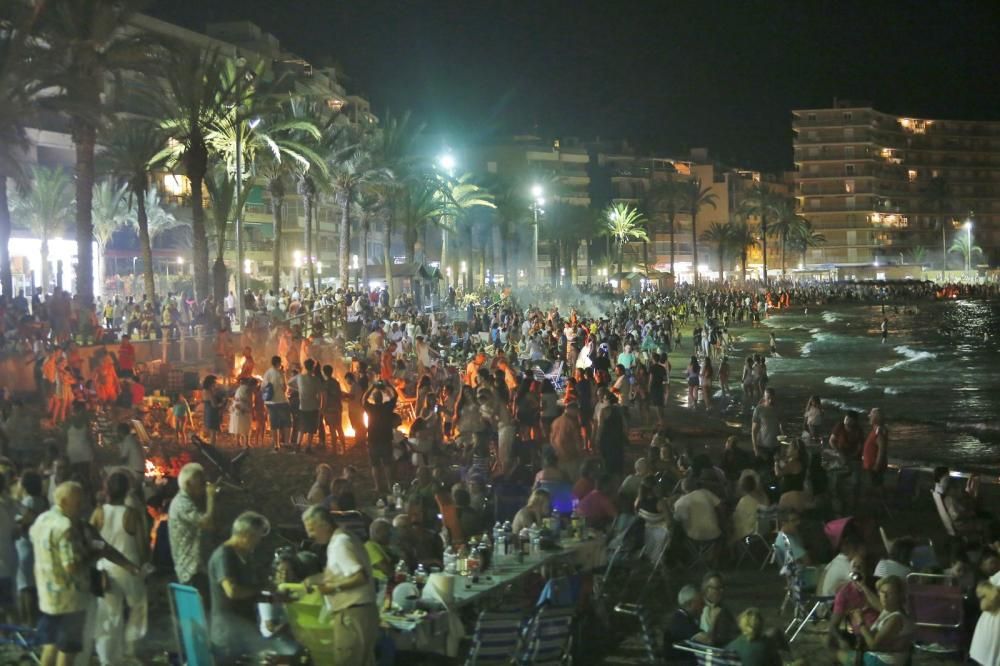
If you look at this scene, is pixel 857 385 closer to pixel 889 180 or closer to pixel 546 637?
pixel 546 637

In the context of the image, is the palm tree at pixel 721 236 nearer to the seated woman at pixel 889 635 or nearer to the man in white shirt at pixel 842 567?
the man in white shirt at pixel 842 567

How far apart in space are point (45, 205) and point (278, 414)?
35.3 meters

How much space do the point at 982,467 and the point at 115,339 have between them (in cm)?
1641

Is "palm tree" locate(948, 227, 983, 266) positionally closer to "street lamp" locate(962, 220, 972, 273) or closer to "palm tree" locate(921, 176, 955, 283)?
"street lamp" locate(962, 220, 972, 273)

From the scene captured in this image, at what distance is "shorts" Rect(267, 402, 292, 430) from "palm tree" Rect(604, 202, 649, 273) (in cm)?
9162

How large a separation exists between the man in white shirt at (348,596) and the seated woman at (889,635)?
10.4 ft

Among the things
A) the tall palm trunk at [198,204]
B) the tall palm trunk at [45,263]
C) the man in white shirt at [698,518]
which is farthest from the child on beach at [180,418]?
the tall palm trunk at [45,263]

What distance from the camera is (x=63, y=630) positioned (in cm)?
643

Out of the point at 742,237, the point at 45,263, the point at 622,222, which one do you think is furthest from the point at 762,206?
the point at 45,263

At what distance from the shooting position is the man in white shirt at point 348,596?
6.12 meters

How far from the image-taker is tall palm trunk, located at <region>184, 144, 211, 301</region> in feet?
92.6

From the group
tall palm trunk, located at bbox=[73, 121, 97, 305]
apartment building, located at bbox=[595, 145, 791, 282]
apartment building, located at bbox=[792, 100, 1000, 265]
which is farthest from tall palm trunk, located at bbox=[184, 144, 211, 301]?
apartment building, located at bbox=[792, 100, 1000, 265]

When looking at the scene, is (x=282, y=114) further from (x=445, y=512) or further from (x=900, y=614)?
(x=900, y=614)

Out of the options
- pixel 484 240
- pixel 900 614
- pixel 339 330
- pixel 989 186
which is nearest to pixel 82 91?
pixel 339 330
